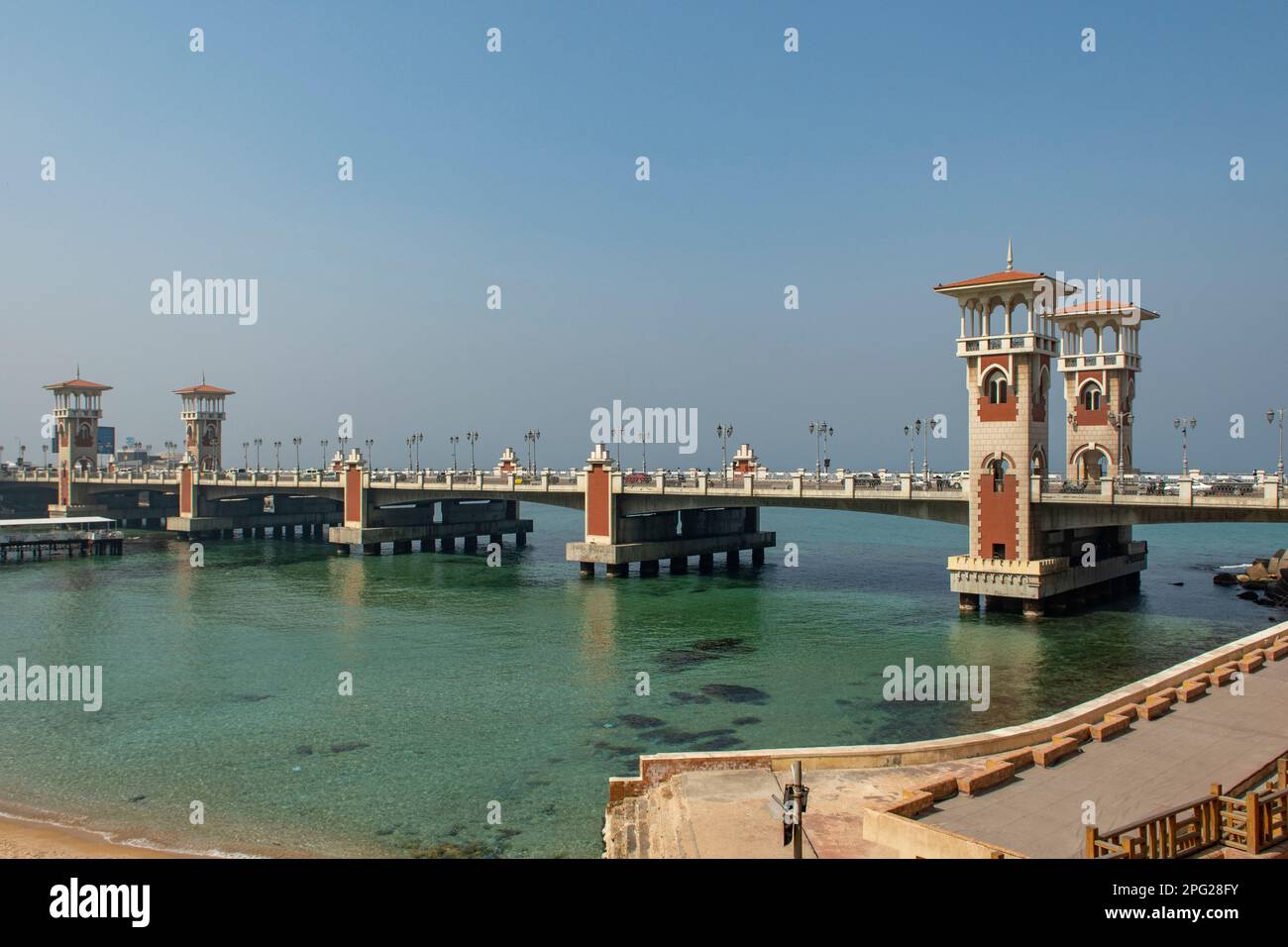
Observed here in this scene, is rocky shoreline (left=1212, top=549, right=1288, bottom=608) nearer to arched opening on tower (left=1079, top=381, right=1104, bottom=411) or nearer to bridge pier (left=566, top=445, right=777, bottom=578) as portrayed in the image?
arched opening on tower (left=1079, top=381, right=1104, bottom=411)

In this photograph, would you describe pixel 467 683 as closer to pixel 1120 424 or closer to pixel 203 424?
pixel 1120 424

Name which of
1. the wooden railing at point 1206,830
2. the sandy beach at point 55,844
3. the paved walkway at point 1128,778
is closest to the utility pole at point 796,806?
the paved walkway at point 1128,778

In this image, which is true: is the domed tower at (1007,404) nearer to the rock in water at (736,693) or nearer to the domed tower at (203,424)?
the rock in water at (736,693)

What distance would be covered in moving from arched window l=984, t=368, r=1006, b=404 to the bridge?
8cm

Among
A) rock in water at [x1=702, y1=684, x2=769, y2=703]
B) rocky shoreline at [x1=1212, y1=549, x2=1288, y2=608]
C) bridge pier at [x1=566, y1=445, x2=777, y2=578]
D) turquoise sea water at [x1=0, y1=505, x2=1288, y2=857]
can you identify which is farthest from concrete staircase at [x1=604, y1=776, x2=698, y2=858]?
rocky shoreline at [x1=1212, y1=549, x2=1288, y2=608]

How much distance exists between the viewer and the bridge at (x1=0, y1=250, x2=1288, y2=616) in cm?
5050

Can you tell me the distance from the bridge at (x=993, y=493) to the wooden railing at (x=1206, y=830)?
3572 cm

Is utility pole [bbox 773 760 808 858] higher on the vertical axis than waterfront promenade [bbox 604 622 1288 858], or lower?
higher

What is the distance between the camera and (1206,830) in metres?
14.7

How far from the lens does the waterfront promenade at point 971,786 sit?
55.0 feet

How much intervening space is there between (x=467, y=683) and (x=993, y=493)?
30.6 meters

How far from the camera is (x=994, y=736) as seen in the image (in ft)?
76.3

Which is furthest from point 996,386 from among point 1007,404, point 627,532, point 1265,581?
point 627,532
